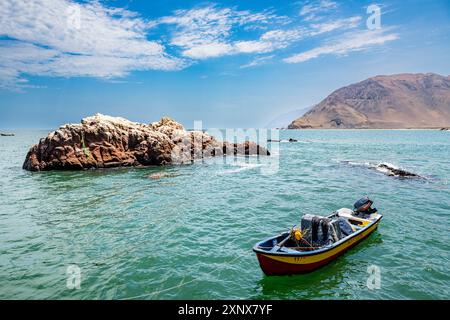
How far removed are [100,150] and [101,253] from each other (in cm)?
2676

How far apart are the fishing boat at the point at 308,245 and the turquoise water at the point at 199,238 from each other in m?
0.49

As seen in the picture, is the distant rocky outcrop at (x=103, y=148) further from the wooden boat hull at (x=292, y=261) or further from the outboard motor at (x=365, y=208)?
the wooden boat hull at (x=292, y=261)

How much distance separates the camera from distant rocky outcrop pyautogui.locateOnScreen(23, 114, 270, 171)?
118 feet

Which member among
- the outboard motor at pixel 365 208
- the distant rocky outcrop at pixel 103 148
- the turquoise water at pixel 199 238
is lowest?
the turquoise water at pixel 199 238

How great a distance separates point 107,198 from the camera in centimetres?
2286

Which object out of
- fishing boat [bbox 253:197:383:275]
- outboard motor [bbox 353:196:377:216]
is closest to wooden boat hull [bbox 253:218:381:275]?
fishing boat [bbox 253:197:383:275]

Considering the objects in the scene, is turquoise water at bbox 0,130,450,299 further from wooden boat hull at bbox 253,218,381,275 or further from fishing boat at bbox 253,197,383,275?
fishing boat at bbox 253,197,383,275

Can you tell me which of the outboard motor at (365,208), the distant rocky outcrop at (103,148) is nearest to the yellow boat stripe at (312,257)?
the outboard motor at (365,208)

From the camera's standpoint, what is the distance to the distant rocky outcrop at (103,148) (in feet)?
118

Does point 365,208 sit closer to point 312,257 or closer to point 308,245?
point 308,245

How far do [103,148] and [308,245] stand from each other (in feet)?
106

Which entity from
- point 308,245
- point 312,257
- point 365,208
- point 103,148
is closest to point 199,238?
point 308,245
